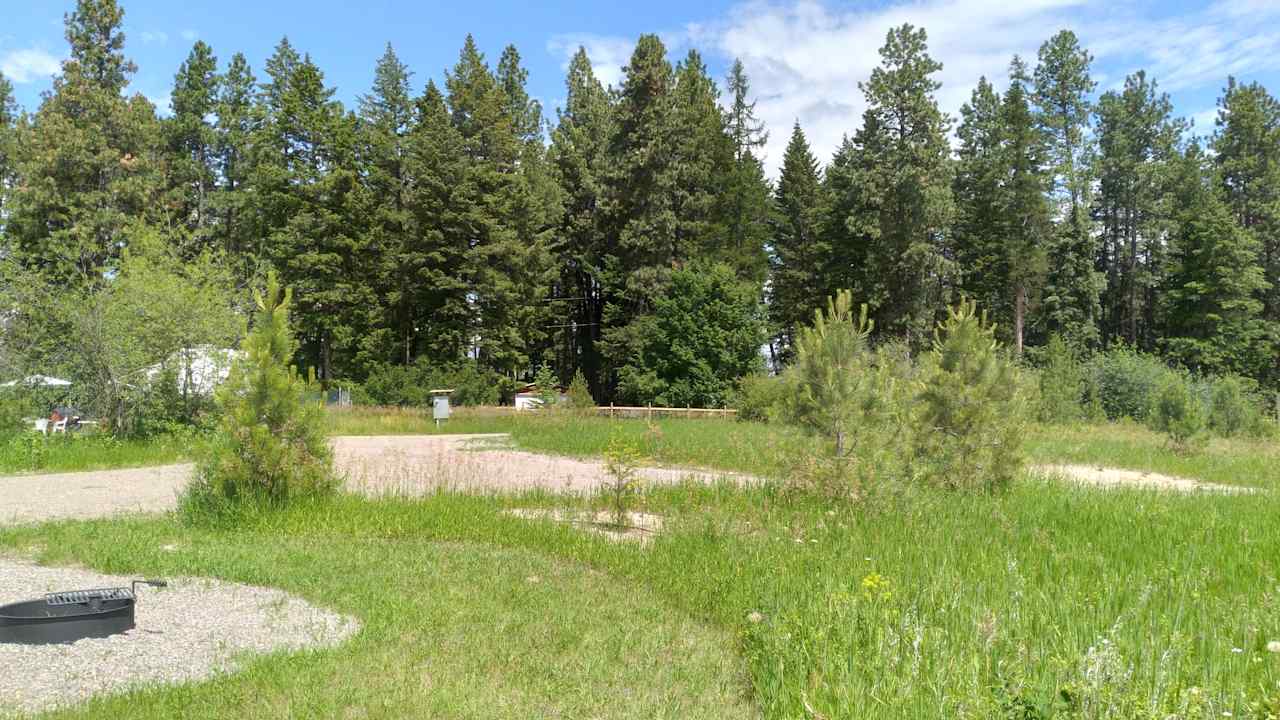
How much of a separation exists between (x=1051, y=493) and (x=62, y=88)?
4243cm

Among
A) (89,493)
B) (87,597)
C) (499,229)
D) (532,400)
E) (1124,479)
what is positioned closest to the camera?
(87,597)

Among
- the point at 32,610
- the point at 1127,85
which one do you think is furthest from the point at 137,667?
the point at 1127,85

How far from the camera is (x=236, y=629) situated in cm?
498

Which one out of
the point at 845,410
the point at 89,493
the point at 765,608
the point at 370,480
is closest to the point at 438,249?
the point at 370,480

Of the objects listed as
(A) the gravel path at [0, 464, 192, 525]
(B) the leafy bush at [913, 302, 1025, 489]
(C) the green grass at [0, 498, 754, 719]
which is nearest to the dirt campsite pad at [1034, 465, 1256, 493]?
(B) the leafy bush at [913, 302, 1025, 489]

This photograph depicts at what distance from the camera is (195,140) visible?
42.6 m

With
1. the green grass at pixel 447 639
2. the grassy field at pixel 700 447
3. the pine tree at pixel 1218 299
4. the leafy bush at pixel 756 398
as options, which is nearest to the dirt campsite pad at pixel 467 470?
the grassy field at pixel 700 447

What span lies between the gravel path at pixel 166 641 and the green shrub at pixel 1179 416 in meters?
18.4

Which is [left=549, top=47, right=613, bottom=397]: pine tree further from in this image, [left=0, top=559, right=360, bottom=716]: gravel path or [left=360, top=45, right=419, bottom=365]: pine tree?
[left=0, top=559, right=360, bottom=716]: gravel path

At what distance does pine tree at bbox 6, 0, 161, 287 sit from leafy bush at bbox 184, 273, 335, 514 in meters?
29.6

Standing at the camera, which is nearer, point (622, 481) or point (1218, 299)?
point (622, 481)

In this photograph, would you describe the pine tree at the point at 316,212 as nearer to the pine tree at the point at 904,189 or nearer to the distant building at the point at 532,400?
the distant building at the point at 532,400

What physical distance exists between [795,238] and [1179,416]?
96.5 ft

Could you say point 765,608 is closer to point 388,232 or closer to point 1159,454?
point 1159,454
